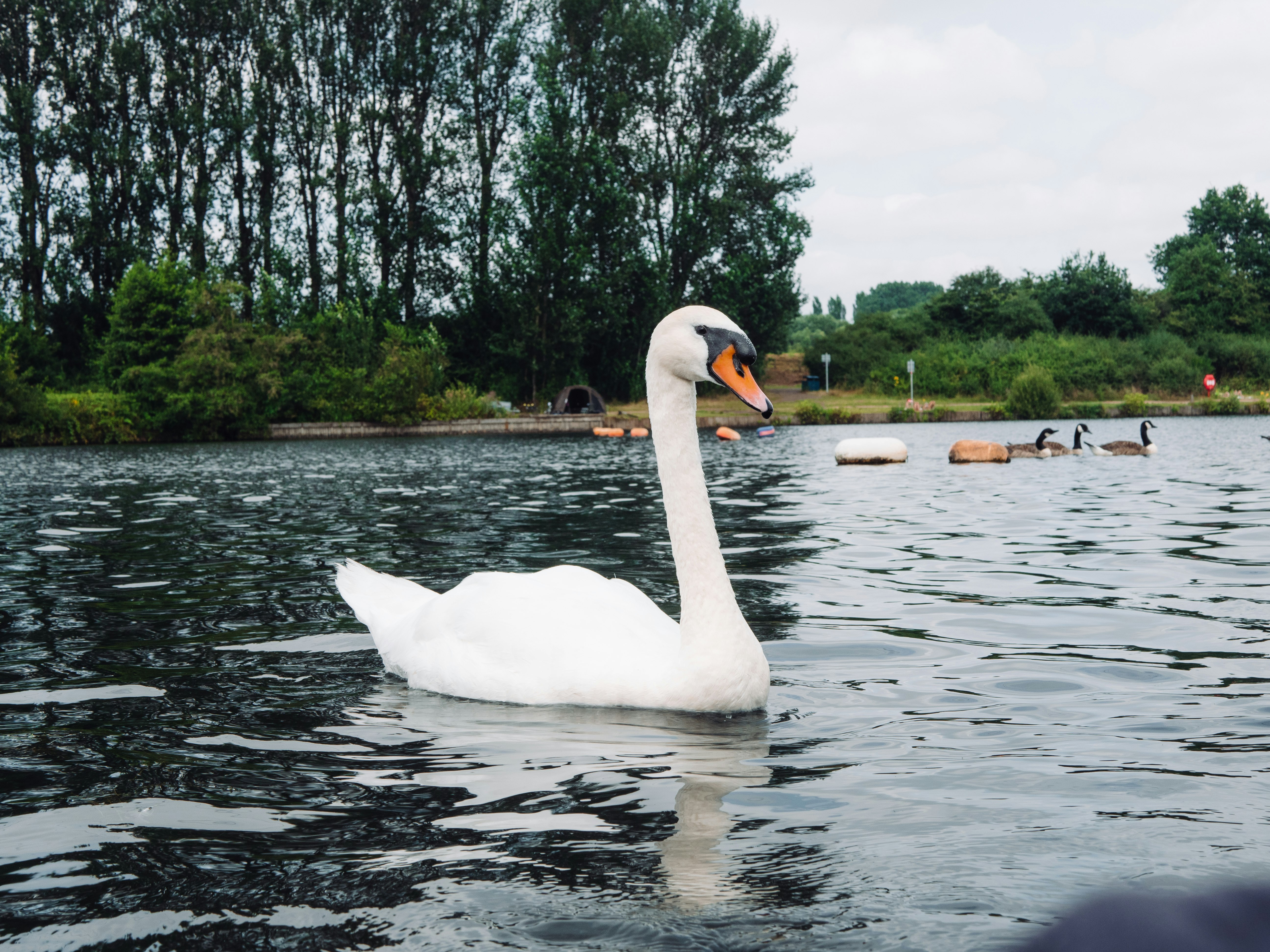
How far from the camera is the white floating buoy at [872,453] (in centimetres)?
1789

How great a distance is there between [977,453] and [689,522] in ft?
48.4

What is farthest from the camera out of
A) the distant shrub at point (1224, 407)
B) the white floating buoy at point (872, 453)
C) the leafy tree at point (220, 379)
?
the distant shrub at point (1224, 407)

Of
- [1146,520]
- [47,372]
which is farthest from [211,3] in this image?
[1146,520]

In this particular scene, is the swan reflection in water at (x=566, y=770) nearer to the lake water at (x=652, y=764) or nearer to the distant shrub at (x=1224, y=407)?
the lake water at (x=652, y=764)

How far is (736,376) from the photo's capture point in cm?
→ 390

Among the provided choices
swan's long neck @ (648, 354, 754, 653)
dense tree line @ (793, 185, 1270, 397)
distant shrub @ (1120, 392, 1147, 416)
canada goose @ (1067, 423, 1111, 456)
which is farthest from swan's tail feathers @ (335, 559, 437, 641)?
dense tree line @ (793, 185, 1270, 397)

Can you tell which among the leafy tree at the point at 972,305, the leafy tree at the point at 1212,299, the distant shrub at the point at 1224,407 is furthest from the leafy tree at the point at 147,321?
the leafy tree at the point at 1212,299

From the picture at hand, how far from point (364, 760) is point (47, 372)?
128 feet

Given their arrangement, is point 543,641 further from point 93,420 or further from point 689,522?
point 93,420

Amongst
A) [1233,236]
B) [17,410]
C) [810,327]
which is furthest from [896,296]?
[17,410]

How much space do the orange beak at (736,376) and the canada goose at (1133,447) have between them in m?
17.7

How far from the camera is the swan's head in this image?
3893mm

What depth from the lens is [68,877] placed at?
2.51m

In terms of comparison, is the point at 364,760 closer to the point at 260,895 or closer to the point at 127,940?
the point at 260,895
